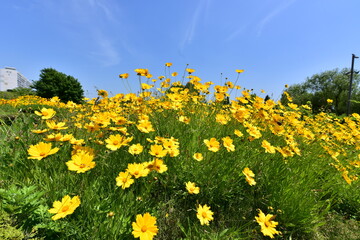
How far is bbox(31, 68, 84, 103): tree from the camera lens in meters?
20.8

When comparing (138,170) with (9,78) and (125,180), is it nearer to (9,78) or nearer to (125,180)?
(125,180)

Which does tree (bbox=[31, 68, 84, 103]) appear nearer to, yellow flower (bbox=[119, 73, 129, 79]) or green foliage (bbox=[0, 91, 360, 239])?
yellow flower (bbox=[119, 73, 129, 79])

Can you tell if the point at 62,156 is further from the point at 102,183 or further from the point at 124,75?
the point at 124,75

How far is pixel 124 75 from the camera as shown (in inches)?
107

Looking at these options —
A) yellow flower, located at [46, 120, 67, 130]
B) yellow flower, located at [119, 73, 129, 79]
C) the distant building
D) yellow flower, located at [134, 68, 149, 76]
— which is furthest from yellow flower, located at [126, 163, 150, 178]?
the distant building

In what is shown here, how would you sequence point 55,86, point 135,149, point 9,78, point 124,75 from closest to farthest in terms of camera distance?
point 135,149 → point 124,75 → point 55,86 → point 9,78

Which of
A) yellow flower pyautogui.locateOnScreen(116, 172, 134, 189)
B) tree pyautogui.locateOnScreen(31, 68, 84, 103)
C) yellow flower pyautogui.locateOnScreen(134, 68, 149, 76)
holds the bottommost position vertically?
yellow flower pyautogui.locateOnScreen(116, 172, 134, 189)

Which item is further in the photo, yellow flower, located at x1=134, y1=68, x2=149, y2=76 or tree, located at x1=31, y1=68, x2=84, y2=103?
tree, located at x1=31, y1=68, x2=84, y2=103

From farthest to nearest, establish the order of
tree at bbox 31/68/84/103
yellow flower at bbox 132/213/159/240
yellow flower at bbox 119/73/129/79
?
1. tree at bbox 31/68/84/103
2. yellow flower at bbox 119/73/129/79
3. yellow flower at bbox 132/213/159/240

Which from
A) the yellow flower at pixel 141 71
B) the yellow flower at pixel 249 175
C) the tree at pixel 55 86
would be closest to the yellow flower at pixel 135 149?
the yellow flower at pixel 249 175

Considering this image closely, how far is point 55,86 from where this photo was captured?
2114cm

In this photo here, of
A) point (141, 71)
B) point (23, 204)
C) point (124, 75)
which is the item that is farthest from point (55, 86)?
point (23, 204)

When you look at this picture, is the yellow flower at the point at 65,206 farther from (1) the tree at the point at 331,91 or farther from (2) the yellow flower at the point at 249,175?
(1) the tree at the point at 331,91

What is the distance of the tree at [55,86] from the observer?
68.2ft
